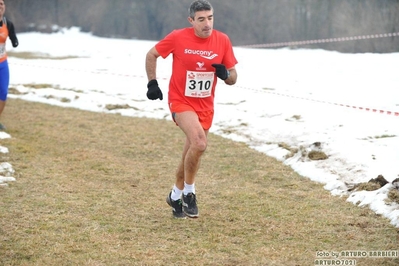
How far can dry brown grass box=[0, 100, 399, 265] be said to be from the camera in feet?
17.2

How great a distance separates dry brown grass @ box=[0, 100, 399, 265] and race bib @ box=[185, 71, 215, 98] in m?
1.24

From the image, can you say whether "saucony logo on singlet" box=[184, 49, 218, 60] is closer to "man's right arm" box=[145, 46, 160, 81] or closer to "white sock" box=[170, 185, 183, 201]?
"man's right arm" box=[145, 46, 160, 81]

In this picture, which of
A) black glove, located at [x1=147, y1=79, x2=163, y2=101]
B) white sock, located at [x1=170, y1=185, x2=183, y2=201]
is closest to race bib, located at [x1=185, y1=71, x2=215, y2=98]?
black glove, located at [x1=147, y1=79, x2=163, y2=101]

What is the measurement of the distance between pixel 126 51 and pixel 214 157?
17.6 meters

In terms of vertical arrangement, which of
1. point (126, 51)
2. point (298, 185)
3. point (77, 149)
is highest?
point (298, 185)

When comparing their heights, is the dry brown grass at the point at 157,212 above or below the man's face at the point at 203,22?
below

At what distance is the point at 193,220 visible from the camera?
20.7 feet

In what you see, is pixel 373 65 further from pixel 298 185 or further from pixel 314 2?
pixel 298 185

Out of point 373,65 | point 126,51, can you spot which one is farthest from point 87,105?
point 126,51

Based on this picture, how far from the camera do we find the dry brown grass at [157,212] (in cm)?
524

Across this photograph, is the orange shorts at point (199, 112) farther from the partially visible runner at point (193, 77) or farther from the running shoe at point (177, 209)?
the running shoe at point (177, 209)

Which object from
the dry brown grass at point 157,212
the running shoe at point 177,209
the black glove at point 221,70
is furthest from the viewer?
the running shoe at point 177,209

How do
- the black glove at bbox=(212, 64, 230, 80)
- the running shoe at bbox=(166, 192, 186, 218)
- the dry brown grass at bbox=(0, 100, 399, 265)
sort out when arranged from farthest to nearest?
1. the running shoe at bbox=(166, 192, 186, 218)
2. the black glove at bbox=(212, 64, 230, 80)
3. the dry brown grass at bbox=(0, 100, 399, 265)

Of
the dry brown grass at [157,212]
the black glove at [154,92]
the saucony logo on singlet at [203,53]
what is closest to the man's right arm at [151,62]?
the black glove at [154,92]
